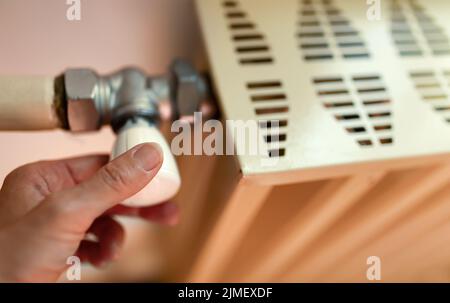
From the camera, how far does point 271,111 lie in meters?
0.35

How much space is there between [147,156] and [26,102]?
100 millimetres

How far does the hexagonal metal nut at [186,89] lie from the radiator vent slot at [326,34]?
89 mm

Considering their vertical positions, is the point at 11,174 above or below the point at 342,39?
below

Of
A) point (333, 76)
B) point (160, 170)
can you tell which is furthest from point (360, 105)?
point (160, 170)

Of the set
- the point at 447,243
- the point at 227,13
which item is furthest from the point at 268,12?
the point at 447,243

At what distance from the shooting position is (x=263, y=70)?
1.18ft

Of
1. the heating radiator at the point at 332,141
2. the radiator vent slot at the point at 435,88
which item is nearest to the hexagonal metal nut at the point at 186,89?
the heating radiator at the point at 332,141

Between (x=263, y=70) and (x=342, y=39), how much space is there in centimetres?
8

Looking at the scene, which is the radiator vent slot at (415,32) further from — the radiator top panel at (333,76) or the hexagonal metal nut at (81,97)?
the hexagonal metal nut at (81,97)

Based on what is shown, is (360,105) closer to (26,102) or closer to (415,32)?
(415,32)
